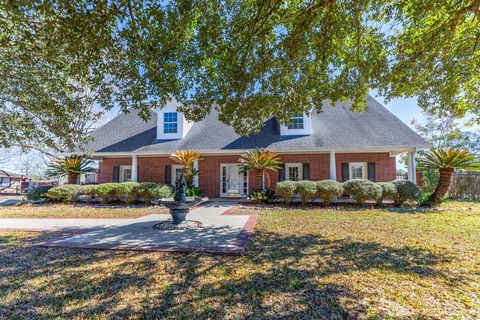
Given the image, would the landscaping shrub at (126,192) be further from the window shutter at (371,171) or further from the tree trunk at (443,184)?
the tree trunk at (443,184)

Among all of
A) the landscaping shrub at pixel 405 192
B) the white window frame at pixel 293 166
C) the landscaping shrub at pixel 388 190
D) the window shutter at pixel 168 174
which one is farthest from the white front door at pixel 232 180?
the landscaping shrub at pixel 405 192

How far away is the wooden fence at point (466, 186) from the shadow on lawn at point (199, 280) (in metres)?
14.7

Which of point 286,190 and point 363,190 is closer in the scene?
point 363,190

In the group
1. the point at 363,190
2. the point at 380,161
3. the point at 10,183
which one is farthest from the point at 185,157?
the point at 10,183

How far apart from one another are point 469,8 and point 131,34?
7823mm

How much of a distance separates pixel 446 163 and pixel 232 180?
37.2ft

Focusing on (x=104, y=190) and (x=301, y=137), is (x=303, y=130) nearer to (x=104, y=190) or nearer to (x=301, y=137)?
(x=301, y=137)

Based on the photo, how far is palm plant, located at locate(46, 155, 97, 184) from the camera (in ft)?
47.3

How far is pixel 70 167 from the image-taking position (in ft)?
47.3

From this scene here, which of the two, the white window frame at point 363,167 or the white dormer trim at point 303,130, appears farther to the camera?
the white dormer trim at point 303,130

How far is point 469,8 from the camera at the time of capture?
565cm

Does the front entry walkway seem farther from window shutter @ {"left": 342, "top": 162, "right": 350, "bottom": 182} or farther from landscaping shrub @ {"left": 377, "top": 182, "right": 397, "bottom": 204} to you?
window shutter @ {"left": 342, "top": 162, "right": 350, "bottom": 182}

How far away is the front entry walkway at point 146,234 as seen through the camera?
5.57 meters

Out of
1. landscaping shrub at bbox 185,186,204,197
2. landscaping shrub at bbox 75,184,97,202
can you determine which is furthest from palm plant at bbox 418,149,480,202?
landscaping shrub at bbox 75,184,97,202
